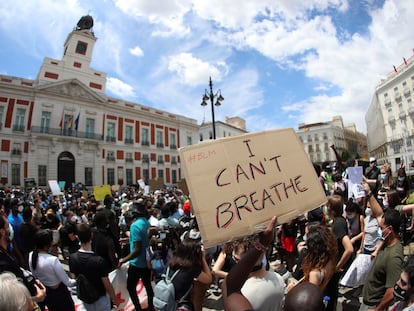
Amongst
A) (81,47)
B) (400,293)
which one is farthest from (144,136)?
(400,293)

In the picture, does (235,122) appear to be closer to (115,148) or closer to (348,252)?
(115,148)

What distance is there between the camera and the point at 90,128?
31109 mm

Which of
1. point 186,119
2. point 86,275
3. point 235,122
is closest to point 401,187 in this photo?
point 86,275

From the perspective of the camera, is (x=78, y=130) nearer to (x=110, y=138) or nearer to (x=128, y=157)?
(x=110, y=138)

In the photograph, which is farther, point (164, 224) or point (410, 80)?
point (410, 80)

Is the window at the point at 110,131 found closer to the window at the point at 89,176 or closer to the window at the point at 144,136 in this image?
the window at the point at 144,136

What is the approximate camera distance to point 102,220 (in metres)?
3.59

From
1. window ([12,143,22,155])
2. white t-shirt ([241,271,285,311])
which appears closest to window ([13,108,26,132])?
window ([12,143,22,155])

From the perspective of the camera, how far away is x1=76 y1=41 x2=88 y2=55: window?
33.7m

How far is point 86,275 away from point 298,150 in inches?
93.4

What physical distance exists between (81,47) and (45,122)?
38.8ft

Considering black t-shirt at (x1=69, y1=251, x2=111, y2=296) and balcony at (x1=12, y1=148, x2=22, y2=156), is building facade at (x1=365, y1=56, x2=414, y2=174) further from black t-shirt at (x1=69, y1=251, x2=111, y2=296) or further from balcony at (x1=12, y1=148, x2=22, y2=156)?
balcony at (x1=12, y1=148, x2=22, y2=156)

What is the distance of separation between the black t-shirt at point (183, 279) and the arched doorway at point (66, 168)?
29.4m

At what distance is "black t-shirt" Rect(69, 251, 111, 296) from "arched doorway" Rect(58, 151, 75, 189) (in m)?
28.6
